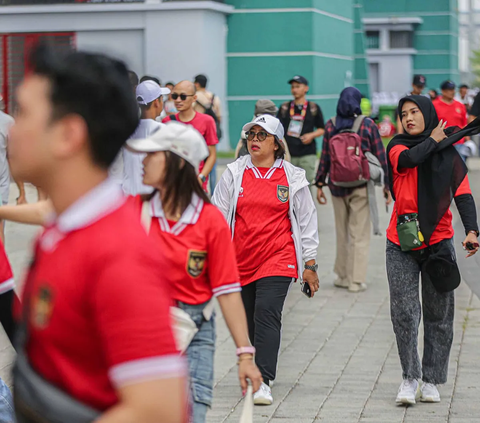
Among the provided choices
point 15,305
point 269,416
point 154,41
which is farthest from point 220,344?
point 154,41

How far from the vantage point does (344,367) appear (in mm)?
6887

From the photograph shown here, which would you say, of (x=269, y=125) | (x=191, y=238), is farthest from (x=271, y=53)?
(x=191, y=238)

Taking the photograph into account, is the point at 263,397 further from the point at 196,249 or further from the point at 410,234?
the point at 196,249

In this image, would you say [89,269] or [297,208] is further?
[297,208]

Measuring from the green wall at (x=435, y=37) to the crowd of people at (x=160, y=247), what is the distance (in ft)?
153

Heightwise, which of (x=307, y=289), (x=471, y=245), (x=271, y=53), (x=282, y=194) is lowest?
(x=307, y=289)

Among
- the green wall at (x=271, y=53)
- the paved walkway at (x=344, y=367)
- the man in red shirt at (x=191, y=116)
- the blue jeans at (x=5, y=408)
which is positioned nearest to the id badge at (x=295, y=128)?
the man in red shirt at (x=191, y=116)

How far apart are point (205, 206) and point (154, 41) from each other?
21.4 m

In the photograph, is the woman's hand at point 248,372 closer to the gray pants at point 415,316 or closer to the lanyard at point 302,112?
the gray pants at point 415,316

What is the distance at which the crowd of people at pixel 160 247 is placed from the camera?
1878mm

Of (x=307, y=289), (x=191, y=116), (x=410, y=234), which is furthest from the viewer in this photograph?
(x=191, y=116)

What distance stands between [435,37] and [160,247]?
53000 millimetres

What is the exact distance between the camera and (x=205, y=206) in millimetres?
3855

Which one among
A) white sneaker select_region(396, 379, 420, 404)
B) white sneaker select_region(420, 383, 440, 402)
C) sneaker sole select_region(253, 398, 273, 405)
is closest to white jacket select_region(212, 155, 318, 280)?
sneaker sole select_region(253, 398, 273, 405)
